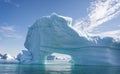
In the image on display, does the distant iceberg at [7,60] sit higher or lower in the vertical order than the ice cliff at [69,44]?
lower

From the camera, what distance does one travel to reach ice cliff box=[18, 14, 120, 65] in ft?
189

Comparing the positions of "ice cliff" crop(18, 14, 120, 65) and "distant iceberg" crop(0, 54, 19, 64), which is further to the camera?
"distant iceberg" crop(0, 54, 19, 64)

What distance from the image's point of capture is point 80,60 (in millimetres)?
58688

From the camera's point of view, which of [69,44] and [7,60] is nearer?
[69,44]

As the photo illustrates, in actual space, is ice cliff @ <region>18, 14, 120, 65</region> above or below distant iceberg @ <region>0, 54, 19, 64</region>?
above

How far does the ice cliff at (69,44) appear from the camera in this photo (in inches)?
2264

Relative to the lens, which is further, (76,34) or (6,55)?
(6,55)

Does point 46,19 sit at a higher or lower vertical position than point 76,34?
higher

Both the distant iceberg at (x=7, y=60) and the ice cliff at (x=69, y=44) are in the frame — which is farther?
the distant iceberg at (x=7, y=60)

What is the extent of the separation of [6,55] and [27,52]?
39217 mm

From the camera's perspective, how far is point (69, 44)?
5997cm

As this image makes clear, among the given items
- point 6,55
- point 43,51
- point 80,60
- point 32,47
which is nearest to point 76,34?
point 80,60

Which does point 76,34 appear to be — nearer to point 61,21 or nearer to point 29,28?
point 61,21

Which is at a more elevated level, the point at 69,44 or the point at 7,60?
the point at 69,44
